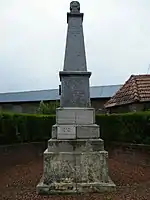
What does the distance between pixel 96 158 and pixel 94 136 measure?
618 mm

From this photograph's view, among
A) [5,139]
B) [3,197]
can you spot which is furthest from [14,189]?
[5,139]

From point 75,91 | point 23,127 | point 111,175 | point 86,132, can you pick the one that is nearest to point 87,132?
point 86,132

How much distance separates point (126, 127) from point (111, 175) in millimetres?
4573

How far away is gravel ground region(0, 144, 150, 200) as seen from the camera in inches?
315

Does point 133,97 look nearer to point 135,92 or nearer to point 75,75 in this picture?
point 135,92

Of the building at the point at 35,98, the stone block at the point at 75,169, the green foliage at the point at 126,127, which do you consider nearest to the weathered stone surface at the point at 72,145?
the stone block at the point at 75,169

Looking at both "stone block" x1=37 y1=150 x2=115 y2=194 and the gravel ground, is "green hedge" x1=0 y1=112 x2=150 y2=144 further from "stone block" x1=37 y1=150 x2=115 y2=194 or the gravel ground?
"stone block" x1=37 y1=150 x2=115 y2=194

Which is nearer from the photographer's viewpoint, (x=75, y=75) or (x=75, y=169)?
(x=75, y=169)

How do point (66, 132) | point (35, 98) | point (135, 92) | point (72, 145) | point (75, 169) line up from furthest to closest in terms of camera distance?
point (35, 98) < point (135, 92) < point (66, 132) < point (72, 145) < point (75, 169)

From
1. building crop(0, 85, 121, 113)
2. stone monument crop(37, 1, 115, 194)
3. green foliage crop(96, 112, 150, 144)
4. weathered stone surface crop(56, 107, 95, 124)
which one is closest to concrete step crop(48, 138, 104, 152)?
stone monument crop(37, 1, 115, 194)

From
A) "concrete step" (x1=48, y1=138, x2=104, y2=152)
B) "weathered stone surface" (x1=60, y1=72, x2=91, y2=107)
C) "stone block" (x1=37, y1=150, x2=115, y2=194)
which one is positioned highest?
"weathered stone surface" (x1=60, y1=72, x2=91, y2=107)

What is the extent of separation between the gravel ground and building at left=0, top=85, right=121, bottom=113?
1662 centimetres

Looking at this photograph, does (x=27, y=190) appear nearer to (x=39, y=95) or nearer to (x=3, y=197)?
(x=3, y=197)

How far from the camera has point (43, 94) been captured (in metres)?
42.8
